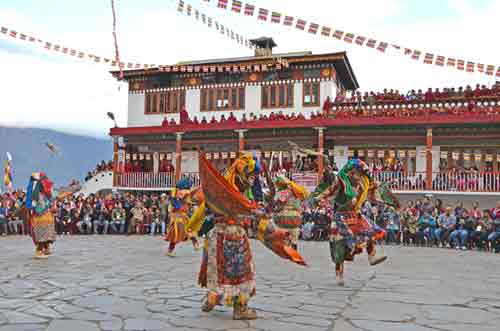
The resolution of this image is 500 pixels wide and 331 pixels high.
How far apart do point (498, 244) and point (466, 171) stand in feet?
21.9

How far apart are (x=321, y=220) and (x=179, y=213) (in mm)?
7840

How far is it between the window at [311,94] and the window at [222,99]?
323 cm

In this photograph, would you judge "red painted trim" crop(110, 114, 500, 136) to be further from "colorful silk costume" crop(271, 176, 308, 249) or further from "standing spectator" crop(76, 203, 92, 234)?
"colorful silk costume" crop(271, 176, 308, 249)

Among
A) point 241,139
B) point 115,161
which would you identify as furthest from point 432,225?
point 115,161

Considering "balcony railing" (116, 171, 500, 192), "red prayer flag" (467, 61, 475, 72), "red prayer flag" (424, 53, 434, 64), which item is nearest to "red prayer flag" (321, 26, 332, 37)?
"red prayer flag" (424, 53, 434, 64)

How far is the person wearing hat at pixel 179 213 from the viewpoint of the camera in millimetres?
12148

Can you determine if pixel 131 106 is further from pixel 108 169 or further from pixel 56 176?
pixel 56 176

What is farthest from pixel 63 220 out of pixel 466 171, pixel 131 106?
pixel 466 171

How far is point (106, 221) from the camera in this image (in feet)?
68.4

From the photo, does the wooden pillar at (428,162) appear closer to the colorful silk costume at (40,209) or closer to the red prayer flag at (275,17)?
the red prayer flag at (275,17)

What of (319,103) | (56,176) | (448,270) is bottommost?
Result: (448,270)

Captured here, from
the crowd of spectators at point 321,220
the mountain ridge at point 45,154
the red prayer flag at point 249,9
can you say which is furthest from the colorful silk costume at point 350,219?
the mountain ridge at point 45,154

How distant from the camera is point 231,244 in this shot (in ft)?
19.1

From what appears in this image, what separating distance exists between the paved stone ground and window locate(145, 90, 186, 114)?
57.3 ft
